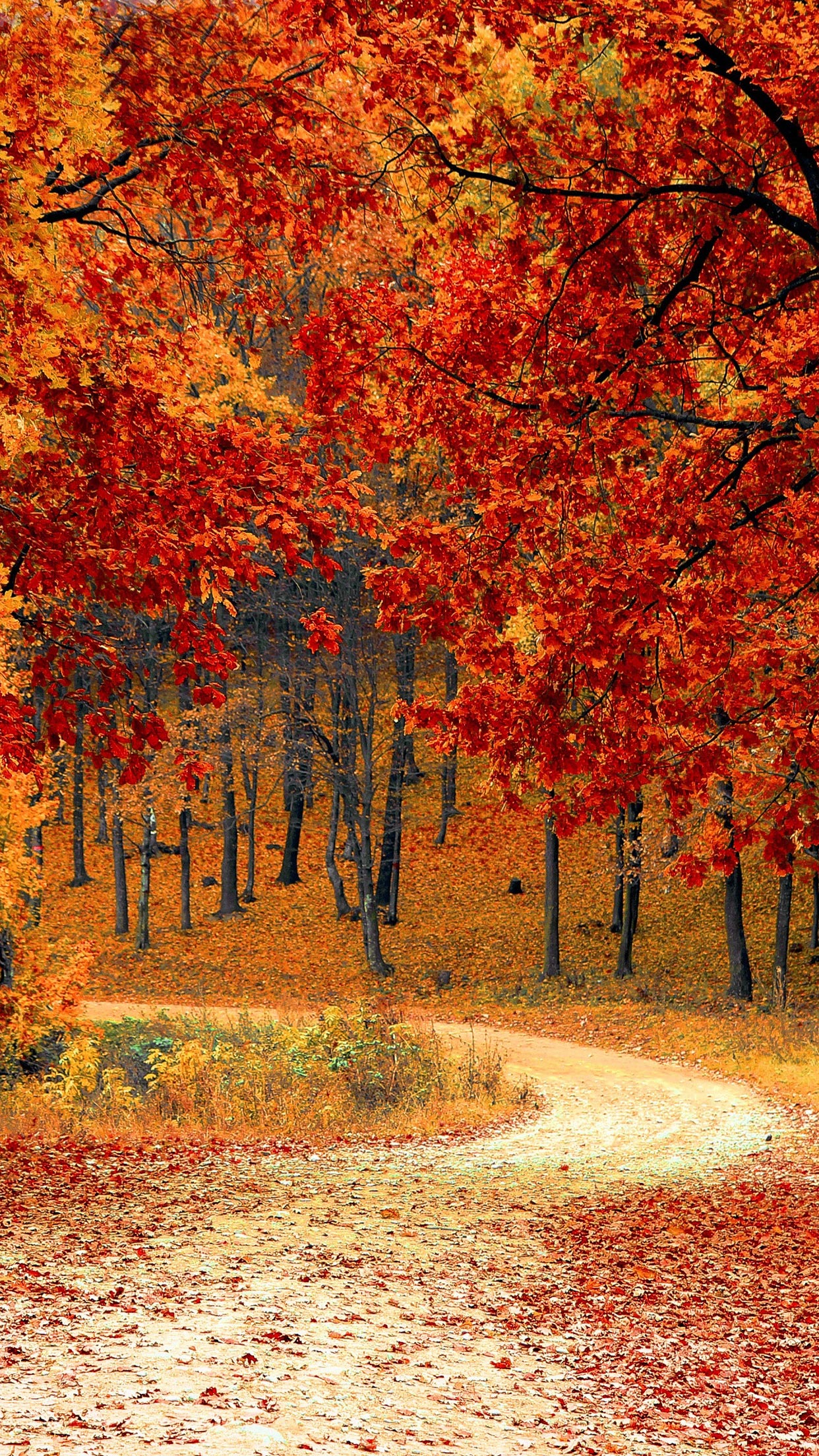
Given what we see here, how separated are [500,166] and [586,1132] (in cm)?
921

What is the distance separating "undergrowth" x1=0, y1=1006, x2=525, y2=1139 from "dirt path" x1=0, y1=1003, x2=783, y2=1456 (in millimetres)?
1186

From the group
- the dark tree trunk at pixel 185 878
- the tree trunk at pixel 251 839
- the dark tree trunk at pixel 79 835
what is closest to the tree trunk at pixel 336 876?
the tree trunk at pixel 251 839

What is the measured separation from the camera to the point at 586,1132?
39.5 ft

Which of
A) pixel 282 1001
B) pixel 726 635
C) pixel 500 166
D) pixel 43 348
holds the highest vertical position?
pixel 500 166

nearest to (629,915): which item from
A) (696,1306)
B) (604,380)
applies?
(696,1306)

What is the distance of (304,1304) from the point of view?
603 centimetres

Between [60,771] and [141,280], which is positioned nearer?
[141,280]

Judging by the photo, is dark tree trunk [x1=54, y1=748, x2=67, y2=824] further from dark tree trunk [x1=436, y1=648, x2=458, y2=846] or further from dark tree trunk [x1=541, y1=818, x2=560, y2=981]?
dark tree trunk [x1=436, y1=648, x2=458, y2=846]

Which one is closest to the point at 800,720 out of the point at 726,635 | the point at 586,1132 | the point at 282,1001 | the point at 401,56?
the point at 726,635

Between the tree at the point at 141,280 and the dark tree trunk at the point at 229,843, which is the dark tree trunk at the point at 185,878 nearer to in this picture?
the dark tree trunk at the point at 229,843

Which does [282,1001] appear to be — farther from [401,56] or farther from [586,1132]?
[401,56]

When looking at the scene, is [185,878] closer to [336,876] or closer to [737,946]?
[336,876]

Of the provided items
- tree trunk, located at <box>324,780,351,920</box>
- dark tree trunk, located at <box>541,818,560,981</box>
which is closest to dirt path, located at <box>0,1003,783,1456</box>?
dark tree trunk, located at <box>541,818,560,981</box>

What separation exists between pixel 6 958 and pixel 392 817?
51.5 ft
